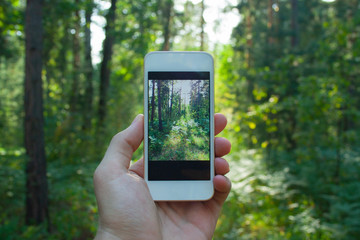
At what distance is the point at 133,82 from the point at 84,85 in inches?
107

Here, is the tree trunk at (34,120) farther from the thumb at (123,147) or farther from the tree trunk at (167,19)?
the tree trunk at (167,19)

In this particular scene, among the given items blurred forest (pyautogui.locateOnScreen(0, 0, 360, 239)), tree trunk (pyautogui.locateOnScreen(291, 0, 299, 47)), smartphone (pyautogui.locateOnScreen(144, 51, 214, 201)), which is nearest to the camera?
smartphone (pyautogui.locateOnScreen(144, 51, 214, 201))

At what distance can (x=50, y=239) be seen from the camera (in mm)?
5926

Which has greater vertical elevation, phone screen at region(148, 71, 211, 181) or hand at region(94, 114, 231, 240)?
phone screen at region(148, 71, 211, 181)

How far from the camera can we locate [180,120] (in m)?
2.41

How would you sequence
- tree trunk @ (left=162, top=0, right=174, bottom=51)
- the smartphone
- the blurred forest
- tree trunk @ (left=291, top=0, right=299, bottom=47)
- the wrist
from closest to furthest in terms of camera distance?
the wrist
the smartphone
the blurred forest
tree trunk @ (left=291, top=0, right=299, bottom=47)
tree trunk @ (left=162, top=0, right=174, bottom=51)

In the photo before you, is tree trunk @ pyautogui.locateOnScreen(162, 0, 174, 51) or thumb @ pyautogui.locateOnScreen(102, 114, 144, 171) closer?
thumb @ pyautogui.locateOnScreen(102, 114, 144, 171)

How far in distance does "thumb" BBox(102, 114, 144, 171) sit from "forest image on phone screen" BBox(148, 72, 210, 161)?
96mm

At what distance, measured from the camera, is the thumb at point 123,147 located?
2193 mm

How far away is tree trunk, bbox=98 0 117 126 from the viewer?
12.7m

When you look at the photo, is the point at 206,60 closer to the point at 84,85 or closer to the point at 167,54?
the point at 167,54

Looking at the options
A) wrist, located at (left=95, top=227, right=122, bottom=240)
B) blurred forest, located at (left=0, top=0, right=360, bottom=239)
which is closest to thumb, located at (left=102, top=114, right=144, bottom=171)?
wrist, located at (left=95, top=227, right=122, bottom=240)

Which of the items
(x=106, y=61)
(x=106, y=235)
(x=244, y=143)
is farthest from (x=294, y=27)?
(x=106, y=235)

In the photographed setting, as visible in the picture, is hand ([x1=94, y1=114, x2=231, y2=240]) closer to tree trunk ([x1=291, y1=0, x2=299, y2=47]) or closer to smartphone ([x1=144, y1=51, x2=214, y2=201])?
smartphone ([x1=144, y1=51, x2=214, y2=201])
